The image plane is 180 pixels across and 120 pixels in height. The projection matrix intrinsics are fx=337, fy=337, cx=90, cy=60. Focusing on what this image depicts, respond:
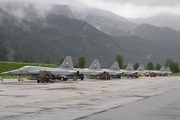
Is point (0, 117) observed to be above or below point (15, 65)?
below

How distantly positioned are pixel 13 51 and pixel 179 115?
172 metres

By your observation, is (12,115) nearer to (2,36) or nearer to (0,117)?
(0,117)

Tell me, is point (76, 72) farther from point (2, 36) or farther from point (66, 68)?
point (2, 36)

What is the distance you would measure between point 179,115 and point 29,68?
4690cm

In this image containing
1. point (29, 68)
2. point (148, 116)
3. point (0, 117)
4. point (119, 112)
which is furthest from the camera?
point (29, 68)

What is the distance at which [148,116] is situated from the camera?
14.4 m

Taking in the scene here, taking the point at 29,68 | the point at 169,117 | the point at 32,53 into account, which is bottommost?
the point at 169,117

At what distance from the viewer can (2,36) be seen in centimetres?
19075

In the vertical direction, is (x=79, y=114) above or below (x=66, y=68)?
below

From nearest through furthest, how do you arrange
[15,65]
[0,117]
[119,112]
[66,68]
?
[0,117], [119,112], [66,68], [15,65]

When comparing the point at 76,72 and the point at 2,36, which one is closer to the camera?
the point at 76,72

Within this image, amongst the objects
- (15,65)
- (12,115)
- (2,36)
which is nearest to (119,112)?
(12,115)

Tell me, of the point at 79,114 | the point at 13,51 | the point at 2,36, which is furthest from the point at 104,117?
the point at 2,36

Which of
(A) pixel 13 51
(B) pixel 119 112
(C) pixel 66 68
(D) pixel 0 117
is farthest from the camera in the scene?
(A) pixel 13 51
